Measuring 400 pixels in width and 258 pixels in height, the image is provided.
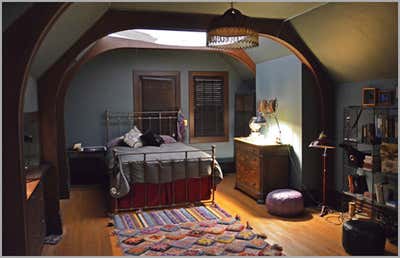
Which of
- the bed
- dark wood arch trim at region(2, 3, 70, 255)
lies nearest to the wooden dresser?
the bed

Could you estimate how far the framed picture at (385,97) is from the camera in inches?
153

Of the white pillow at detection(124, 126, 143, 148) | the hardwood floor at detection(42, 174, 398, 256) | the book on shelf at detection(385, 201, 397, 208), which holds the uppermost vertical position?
the white pillow at detection(124, 126, 143, 148)

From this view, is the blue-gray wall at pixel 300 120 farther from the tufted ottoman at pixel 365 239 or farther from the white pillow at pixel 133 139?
the white pillow at pixel 133 139

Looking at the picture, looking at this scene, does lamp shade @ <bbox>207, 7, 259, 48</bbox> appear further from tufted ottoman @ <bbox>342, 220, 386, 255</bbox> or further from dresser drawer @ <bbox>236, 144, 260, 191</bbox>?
dresser drawer @ <bbox>236, 144, 260, 191</bbox>

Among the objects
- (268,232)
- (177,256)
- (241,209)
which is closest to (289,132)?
(241,209)

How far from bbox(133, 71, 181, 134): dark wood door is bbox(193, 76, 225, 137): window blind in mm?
450

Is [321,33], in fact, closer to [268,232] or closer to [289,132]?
[289,132]

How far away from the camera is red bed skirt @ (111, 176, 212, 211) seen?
489 centimetres

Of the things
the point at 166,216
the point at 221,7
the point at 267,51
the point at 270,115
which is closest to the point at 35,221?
the point at 166,216

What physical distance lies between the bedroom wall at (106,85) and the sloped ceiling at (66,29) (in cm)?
260

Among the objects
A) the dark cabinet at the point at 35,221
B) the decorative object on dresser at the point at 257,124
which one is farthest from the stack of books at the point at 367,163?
the dark cabinet at the point at 35,221

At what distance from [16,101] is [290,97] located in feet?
13.1

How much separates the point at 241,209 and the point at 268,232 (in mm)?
946

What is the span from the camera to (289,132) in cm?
534
